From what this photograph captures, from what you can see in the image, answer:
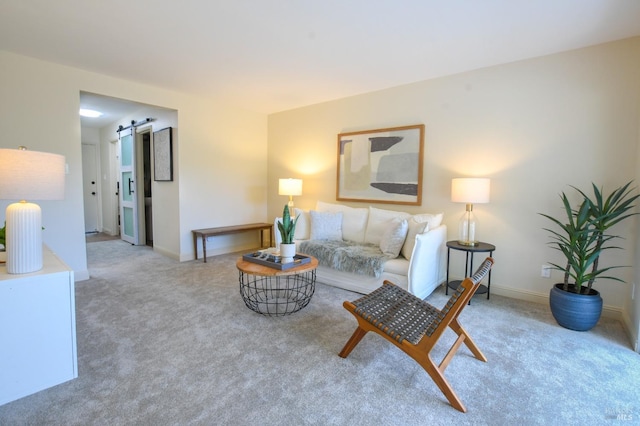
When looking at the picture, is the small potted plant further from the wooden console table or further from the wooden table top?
the wooden console table

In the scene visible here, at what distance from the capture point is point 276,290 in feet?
10.4

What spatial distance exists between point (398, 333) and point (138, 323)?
206cm

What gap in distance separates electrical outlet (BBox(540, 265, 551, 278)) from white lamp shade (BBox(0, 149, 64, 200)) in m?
3.91

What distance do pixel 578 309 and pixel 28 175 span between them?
3.71 meters

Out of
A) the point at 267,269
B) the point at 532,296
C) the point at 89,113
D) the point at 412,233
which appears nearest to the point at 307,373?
the point at 267,269

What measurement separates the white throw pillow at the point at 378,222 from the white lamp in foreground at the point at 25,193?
2885 mm

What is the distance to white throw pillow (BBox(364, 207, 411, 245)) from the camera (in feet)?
11.8

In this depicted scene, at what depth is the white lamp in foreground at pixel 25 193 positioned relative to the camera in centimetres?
151

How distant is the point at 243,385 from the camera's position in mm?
1724

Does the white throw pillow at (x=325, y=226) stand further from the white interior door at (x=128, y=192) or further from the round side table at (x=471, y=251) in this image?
the white interior door at (x=128, y=192)

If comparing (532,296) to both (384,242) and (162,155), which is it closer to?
(384,242)

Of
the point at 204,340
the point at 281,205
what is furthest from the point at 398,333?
the point at 281,205

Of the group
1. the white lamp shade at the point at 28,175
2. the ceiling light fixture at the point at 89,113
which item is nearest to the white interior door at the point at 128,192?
the ceiling light fixture at the point at 89,113

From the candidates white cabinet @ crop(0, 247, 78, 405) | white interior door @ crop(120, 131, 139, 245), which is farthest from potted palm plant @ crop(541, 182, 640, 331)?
white interior door @ crop(120, 131, 139, 245)
